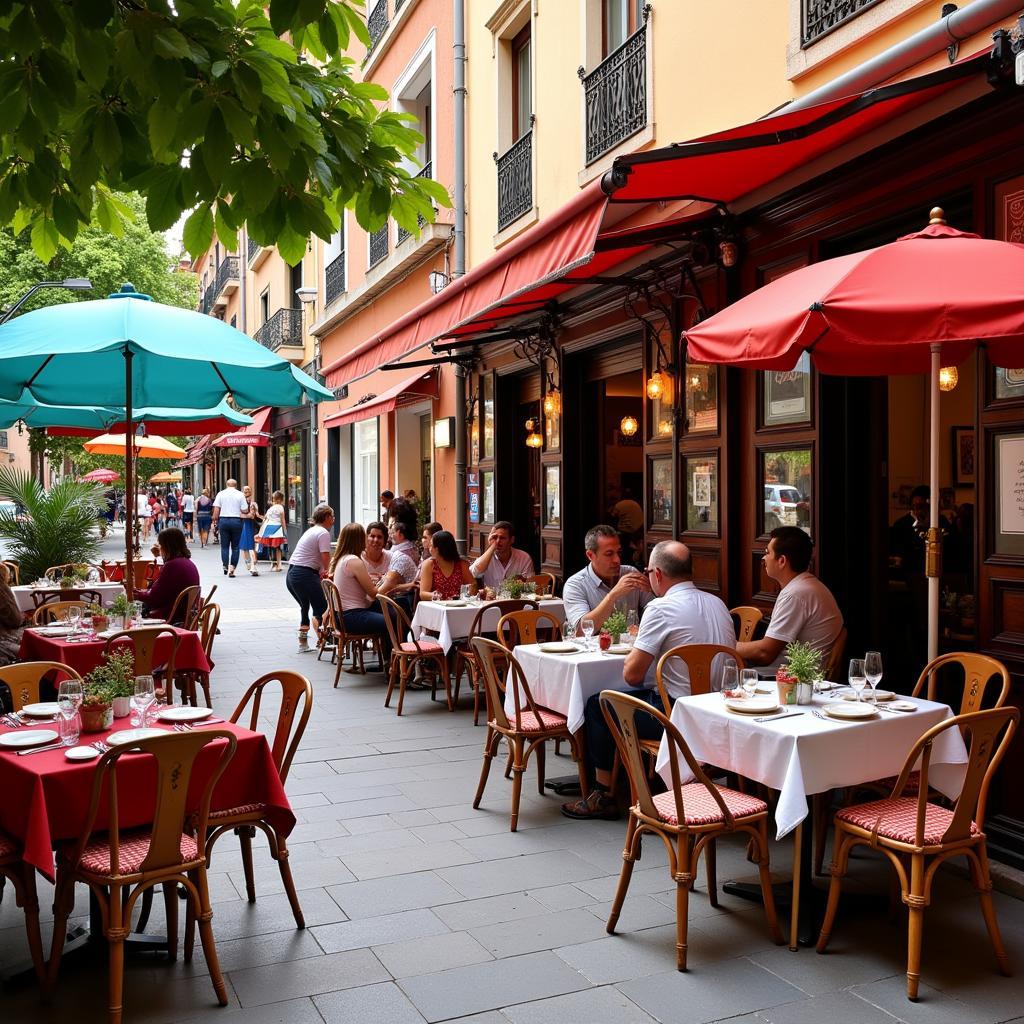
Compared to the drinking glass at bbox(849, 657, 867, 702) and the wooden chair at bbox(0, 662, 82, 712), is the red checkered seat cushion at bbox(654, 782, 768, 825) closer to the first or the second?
the drinking glass at bbox(849, 657, 867, 702)

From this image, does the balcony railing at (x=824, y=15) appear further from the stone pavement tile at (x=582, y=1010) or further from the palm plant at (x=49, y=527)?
the palm plant at (x=49, y=527)

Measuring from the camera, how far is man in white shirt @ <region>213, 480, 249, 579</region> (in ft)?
65.8

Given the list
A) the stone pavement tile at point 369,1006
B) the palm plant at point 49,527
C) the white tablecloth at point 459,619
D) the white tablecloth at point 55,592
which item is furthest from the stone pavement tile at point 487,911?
the palm plant at point 49,527

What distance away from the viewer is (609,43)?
9.67m

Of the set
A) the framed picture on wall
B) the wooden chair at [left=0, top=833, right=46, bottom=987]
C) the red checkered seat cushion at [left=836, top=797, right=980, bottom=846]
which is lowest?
the wooden chair at [left=0, top=833, right=46, bottom=987]

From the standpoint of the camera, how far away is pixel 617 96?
8.98 m

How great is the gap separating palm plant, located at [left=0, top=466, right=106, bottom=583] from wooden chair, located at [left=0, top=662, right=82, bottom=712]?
24.6ft

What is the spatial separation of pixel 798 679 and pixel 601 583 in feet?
9.05

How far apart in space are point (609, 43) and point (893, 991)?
8.76 meters

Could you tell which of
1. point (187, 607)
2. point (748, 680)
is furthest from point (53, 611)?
point (748, 680)

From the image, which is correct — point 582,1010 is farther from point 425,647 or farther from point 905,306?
point 425,647

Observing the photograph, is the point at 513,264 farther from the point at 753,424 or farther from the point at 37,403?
the point at 37,403

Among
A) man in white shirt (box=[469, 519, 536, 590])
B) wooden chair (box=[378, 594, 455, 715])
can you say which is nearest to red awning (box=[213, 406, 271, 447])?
man in white shirt (box=[469, 519, 536, 590])

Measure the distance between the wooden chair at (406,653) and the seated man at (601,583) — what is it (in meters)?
1.95
